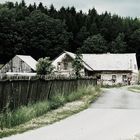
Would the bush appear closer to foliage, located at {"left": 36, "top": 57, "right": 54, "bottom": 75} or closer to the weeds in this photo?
the weeds

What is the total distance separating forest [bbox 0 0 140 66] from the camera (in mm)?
127312

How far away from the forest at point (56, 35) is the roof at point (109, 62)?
2703 centimetres

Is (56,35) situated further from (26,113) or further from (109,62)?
(26,113)

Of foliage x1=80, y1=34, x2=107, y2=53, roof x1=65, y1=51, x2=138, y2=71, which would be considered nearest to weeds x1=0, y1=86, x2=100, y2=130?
roof x1=65, y1=51, x2=138, y2=71

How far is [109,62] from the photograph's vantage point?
94.4 metres

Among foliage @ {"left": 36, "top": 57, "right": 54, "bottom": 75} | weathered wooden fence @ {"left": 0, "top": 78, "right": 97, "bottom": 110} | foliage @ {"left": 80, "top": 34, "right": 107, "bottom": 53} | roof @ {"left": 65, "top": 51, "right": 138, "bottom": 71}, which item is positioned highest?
foliage @ {"left": 80, "top": 34, "right": 107, "bottom": 53}

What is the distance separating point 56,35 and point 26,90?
4502 inches

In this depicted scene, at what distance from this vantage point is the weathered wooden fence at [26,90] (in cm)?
1664

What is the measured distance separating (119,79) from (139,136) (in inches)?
3099

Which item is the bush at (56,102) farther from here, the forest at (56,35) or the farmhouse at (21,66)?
the forest at (56,35)

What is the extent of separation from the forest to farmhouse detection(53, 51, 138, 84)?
28913mm

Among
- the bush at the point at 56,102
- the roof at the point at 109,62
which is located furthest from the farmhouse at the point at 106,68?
the bush at the point at 56,102

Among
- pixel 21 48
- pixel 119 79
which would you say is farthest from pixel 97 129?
pixel 21 48

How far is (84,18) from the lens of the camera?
531 feet
